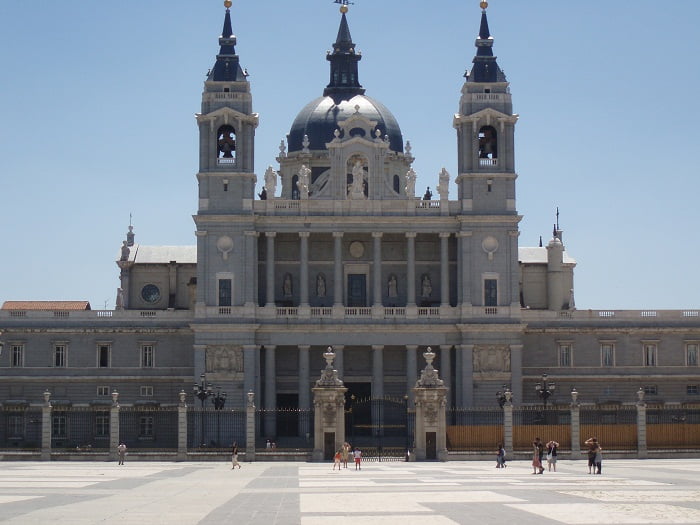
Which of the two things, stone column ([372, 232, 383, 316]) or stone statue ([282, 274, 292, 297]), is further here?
stone statue ([282, 274, 292, 297])

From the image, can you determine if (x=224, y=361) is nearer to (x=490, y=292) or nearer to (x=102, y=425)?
(x=102, y=425)

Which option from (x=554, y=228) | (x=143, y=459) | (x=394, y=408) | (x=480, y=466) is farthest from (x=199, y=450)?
(x=554, y=228)

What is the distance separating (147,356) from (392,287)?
18.4m

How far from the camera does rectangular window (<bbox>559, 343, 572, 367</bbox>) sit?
324 ft

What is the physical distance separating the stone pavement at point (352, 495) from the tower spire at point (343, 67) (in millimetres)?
57687

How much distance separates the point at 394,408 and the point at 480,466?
3010 cm

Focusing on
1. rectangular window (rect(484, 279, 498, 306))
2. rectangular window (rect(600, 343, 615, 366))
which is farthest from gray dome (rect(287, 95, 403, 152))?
rectangular window (rect(600, 343, 615, 366))

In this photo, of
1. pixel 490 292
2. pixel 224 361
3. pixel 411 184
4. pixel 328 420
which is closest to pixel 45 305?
pixel 224 361

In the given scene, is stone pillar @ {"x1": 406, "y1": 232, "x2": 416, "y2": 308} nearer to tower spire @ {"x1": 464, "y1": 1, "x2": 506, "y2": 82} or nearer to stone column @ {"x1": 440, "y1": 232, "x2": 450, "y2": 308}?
stone column @ {"x1": 440, "y1": 232, "x2": 450, "y2": 308}

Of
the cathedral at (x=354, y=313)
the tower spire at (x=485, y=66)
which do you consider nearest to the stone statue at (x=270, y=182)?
the cathedral at (x=354, y=313)

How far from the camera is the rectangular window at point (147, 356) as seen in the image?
322ft

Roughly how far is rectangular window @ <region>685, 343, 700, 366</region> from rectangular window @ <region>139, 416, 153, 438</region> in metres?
38.5

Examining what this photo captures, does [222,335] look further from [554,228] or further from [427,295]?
[554,228]

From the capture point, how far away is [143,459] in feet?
236
